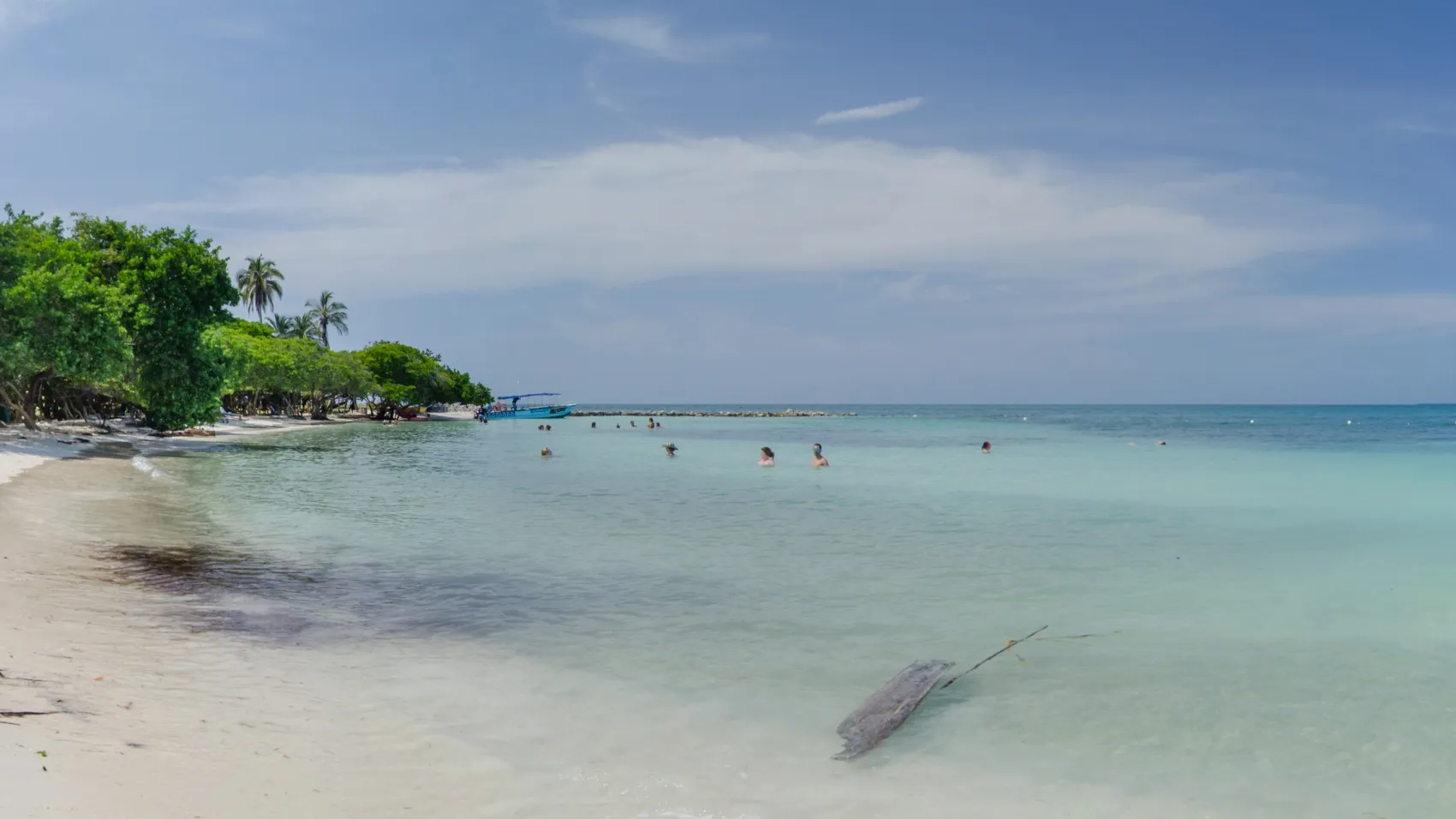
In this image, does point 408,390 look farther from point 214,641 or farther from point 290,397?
point 214,641

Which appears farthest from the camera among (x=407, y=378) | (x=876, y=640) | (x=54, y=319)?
(x=407, y=378)

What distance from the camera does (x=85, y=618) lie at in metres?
8.74

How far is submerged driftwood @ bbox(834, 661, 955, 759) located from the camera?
20.7 ft

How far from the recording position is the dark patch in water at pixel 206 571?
11.0 m

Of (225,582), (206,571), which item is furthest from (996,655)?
(206,571)

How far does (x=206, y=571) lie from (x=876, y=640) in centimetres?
944

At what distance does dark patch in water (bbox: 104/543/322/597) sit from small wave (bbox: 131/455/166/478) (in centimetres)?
1479

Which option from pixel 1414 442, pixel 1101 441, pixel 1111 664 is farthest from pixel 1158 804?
pixel 1414 442

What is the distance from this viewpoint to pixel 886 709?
6832 millimetres

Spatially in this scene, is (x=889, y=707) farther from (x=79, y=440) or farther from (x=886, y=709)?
(x=79, y=440)

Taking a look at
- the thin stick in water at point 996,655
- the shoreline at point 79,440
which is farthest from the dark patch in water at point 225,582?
the shoreline at point 79,440

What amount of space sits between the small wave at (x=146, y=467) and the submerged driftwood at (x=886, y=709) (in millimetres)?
25866

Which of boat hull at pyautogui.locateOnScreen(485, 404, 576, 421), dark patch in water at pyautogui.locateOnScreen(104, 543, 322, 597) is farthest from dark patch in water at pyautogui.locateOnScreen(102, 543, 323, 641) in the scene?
boat hull at pyautogui.locateOnScreen(485, 404, 576, 421)

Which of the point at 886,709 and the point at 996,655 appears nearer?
the point at 886,709
